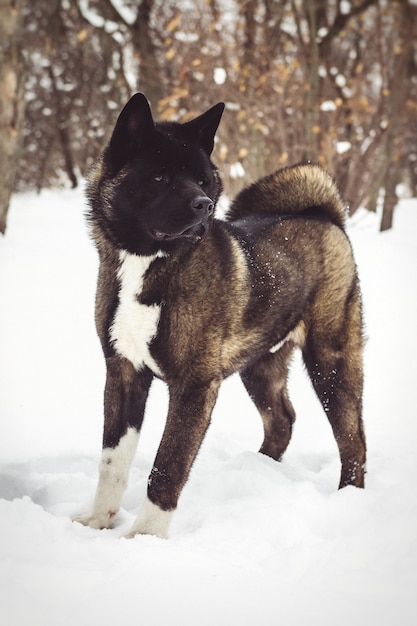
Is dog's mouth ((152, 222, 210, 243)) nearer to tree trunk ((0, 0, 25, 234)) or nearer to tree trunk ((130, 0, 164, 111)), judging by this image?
tree trunk ((0, 0, 25, 234))

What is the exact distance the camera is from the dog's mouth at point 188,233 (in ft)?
9.23

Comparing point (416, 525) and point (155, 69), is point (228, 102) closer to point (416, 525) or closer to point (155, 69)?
point (155, 69)

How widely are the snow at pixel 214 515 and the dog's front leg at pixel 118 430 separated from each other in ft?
0.40

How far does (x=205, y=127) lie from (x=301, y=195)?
2.97 feet

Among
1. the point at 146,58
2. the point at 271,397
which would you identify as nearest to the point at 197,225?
the point at 271,397

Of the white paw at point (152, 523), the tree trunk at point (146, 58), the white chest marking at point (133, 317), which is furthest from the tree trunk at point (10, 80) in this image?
the white paw at point (152, 523)

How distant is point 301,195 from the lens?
12.5ft

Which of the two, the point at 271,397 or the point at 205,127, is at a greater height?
the point at 205,127

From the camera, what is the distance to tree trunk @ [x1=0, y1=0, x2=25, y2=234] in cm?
823

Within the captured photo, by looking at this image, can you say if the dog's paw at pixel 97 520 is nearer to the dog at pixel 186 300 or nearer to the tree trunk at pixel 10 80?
the dog at pixel 186 300

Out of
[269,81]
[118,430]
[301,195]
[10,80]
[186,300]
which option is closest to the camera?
Result: [186,300]

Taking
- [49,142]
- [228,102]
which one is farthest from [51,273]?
[49,142]

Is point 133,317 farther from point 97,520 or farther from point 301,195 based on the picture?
point 301,195

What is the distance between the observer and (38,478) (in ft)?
11.3
